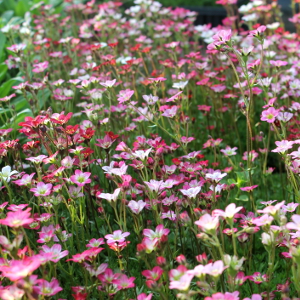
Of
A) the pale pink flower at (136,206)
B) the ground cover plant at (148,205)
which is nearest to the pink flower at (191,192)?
the ground cover plant at (148,205)

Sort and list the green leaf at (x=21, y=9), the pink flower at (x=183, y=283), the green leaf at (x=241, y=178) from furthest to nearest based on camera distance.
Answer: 1. the green leaf at (x=21, y=9)
2. the green leaf at (x=241, y=178)
3. the pink flower at (x=183, y=283)

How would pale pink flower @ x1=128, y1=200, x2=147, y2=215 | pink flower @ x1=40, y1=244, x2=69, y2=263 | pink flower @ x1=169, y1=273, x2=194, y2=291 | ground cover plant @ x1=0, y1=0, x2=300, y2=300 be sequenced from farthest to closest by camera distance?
pale pink flower @ x1=128, y1=200, x2=147, y2=215 < pink flower @ x1=40, y1=244, x2=69, y2=263 < ground cover plant @ x1=0, y1=0, x2=300, y2=300 < pink flower @ x1=169, y1=273, x2=194, y2=291

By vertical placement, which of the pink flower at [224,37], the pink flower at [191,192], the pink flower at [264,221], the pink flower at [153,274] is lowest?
the pink flower at [153,274]

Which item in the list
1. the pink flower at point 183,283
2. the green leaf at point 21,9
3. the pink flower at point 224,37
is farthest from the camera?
the green leaf at point 21,9

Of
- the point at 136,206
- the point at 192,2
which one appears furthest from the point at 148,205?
the point at 192,2

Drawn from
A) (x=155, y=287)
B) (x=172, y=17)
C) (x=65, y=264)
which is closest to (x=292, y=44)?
(x=172, y=17)

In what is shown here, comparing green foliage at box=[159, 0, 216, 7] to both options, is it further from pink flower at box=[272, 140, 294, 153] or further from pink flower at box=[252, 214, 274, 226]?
pink flower at box=[252, 214, 274, 226]

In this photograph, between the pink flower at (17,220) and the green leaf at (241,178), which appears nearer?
the pink flower at (17,220)

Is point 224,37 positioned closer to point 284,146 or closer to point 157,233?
point 284,146

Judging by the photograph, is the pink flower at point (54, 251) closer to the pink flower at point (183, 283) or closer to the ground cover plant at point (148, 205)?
the ground cover plant at point (148, 205)

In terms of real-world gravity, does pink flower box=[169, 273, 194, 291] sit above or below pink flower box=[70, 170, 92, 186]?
below

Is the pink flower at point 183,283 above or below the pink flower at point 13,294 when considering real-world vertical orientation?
below

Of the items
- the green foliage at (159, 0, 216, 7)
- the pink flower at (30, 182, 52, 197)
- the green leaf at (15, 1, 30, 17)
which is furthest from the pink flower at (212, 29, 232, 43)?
the green foliage at (159, 0, 216, 7)

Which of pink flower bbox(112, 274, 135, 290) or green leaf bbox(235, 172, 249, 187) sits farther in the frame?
green leaf bbox(235, 172, 249, 187)
